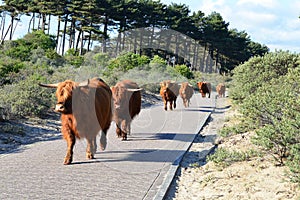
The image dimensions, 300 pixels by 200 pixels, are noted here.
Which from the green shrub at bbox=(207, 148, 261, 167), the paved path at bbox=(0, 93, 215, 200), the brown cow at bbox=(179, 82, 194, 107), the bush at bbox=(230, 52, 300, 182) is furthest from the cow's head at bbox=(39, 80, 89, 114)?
the brown cow at bbox=(179, 82, 194, 107)

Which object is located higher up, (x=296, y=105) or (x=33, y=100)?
(x=296, y=105)

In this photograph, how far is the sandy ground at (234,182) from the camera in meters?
5.80

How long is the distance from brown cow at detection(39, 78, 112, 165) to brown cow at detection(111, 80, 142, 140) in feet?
5.91

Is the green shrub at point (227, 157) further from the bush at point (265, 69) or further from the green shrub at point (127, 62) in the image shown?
the green shrub at point (127, 62)

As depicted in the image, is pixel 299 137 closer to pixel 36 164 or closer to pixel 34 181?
pixel 34 181

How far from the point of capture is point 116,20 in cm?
4384

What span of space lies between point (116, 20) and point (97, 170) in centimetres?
3810

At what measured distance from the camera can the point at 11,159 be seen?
808cm

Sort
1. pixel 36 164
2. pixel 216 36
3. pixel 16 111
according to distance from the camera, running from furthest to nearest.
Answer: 1. pixel 216 36
2. pixel 16 111
3. pixel 36 164

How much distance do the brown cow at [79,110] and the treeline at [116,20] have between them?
27807 mm

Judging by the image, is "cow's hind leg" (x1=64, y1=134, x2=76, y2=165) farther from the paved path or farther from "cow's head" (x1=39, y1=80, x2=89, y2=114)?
"cow's head" (x1=39, y1=80, x2=89, y2=114)

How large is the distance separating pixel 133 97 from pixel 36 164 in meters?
4.08

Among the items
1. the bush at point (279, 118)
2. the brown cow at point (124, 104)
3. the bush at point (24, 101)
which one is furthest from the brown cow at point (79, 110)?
the bush at point (24, 101)

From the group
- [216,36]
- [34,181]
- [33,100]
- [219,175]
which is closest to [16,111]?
[33,100]
